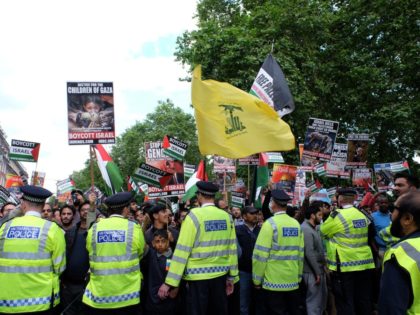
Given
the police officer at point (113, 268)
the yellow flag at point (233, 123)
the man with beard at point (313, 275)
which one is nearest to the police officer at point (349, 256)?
the man with beard at point (313, 275)

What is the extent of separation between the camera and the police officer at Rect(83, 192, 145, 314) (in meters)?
5.14

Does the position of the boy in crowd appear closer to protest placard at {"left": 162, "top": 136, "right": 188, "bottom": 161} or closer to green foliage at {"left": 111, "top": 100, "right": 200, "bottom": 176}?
protest placard at {"left": 162, "top": 136, "right": 188, "bottom": 161}

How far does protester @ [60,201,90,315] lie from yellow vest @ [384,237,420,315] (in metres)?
3.87

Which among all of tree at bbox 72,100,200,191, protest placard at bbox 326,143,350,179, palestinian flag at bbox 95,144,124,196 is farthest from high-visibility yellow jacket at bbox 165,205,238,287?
tree at bbox 72,100,200,191

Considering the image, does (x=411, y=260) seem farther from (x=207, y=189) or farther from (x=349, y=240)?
(x=349, y=240)

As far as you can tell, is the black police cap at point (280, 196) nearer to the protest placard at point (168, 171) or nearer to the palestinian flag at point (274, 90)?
the palestinian flag at point (274, 90)

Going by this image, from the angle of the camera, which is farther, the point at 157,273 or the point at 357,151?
the point at 357,151

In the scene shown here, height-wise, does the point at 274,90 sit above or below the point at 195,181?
above

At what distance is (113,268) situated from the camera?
5.16m

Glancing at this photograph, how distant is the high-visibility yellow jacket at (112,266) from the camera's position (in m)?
5.14

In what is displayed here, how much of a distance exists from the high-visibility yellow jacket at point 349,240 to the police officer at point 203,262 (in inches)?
85.6

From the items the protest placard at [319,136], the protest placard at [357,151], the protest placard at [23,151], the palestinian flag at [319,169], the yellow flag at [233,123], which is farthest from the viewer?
the protest placard at [357,151]

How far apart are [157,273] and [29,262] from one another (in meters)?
1.58

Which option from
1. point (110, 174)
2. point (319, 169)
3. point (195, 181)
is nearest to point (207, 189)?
point (110, 174)
